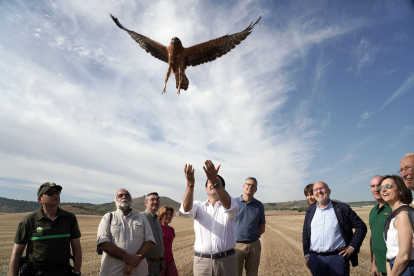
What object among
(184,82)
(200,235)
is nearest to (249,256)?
(200,235)

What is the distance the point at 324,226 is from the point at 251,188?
1.57 meters

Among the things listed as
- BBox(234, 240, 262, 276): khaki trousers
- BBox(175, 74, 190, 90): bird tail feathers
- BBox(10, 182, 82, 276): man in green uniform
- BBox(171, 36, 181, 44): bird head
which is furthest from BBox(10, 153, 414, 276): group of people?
BBox(171, 36, 181, 44): bird head

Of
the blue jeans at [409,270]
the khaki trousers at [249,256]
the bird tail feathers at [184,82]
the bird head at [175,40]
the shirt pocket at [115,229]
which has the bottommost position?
the khaki trousers at [249,256]

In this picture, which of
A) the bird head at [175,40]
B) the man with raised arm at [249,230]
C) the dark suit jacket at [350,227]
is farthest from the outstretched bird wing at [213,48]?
the dark suit jacket at [350,227]

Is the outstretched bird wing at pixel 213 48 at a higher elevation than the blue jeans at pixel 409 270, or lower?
higher

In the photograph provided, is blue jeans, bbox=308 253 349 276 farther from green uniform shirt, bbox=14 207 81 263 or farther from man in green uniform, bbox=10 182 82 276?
green uniform shirt, bbox=14 207 81 263

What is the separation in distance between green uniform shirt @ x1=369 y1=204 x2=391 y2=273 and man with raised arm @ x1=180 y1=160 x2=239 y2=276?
1.96 meters

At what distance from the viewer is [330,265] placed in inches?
146

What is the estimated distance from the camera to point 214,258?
3389 mm

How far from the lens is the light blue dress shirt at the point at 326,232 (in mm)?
3777

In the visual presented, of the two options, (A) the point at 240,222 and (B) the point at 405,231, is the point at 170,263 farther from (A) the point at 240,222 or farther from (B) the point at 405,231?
(B) the point at 405,231

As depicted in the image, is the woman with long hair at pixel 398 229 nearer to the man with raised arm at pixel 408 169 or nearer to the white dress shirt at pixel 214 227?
the man with raised arm at pixel 408 169

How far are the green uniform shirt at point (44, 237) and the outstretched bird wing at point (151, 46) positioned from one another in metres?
4.69

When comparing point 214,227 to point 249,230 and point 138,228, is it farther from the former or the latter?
point 249,230
